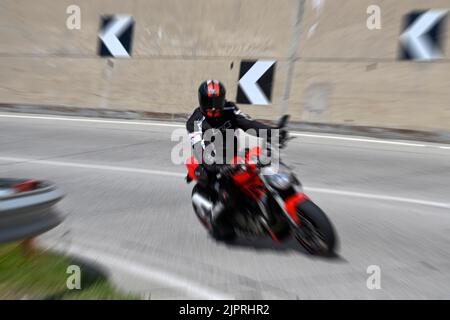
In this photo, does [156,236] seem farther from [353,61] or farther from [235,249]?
[353,61]

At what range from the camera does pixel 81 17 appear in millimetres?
15703

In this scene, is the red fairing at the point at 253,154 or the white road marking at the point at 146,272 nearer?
the white road marking at the point at 146,272

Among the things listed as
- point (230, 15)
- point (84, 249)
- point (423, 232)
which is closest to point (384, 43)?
point (230, 15)

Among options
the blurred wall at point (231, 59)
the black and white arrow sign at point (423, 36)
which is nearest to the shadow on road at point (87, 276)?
the blurred wall at point (231, 59)

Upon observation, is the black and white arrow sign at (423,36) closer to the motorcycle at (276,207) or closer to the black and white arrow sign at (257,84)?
the black and white arrow sign at (257,84)

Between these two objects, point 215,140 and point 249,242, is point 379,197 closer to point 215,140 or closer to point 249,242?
point 249,242

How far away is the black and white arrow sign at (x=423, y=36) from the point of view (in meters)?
12.2

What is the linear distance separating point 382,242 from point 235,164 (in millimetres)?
1867

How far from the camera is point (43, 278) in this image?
3771mm

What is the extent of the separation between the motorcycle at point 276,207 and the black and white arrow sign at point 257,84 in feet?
26.6

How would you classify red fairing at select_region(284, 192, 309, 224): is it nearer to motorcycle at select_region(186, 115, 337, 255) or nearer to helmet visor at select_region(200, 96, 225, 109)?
motorcycle at select_region(186, 115, 337, 255)

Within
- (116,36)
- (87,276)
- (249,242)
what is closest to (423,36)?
(116,36)

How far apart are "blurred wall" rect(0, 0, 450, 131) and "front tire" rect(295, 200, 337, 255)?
26.4ft

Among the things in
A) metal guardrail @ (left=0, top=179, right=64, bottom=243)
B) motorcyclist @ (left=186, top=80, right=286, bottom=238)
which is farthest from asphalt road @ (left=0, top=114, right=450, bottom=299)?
metal guardrail @ (left=0, top=179, right=64, bottom=243)
